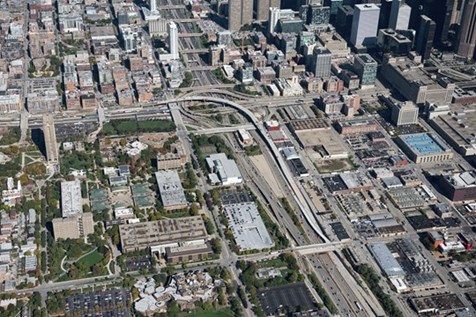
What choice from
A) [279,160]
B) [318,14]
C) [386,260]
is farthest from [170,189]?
[318,14]

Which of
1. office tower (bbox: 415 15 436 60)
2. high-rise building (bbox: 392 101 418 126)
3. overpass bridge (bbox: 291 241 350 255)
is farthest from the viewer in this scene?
office tower (bbox: 415 15 436 60)

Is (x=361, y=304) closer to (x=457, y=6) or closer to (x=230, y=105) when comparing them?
(x=230, y=105)

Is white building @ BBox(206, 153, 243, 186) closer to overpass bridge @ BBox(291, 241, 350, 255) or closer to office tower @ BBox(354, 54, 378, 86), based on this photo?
overpass bridge @ BBox(291, 241, 350, 255)

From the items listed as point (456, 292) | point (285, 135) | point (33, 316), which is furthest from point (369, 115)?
point (33, 316)

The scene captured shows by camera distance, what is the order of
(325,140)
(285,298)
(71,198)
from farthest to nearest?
1. (325,140)
2. (71,198)
3. (285,298)

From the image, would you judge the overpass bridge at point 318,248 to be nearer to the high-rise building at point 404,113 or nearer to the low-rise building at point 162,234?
the low-rise building at point 162,234

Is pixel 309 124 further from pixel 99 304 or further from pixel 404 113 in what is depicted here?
pixel 99 304

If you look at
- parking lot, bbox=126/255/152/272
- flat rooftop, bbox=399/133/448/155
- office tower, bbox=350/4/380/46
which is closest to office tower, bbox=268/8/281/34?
office tower, bbox=350/4/380/46
